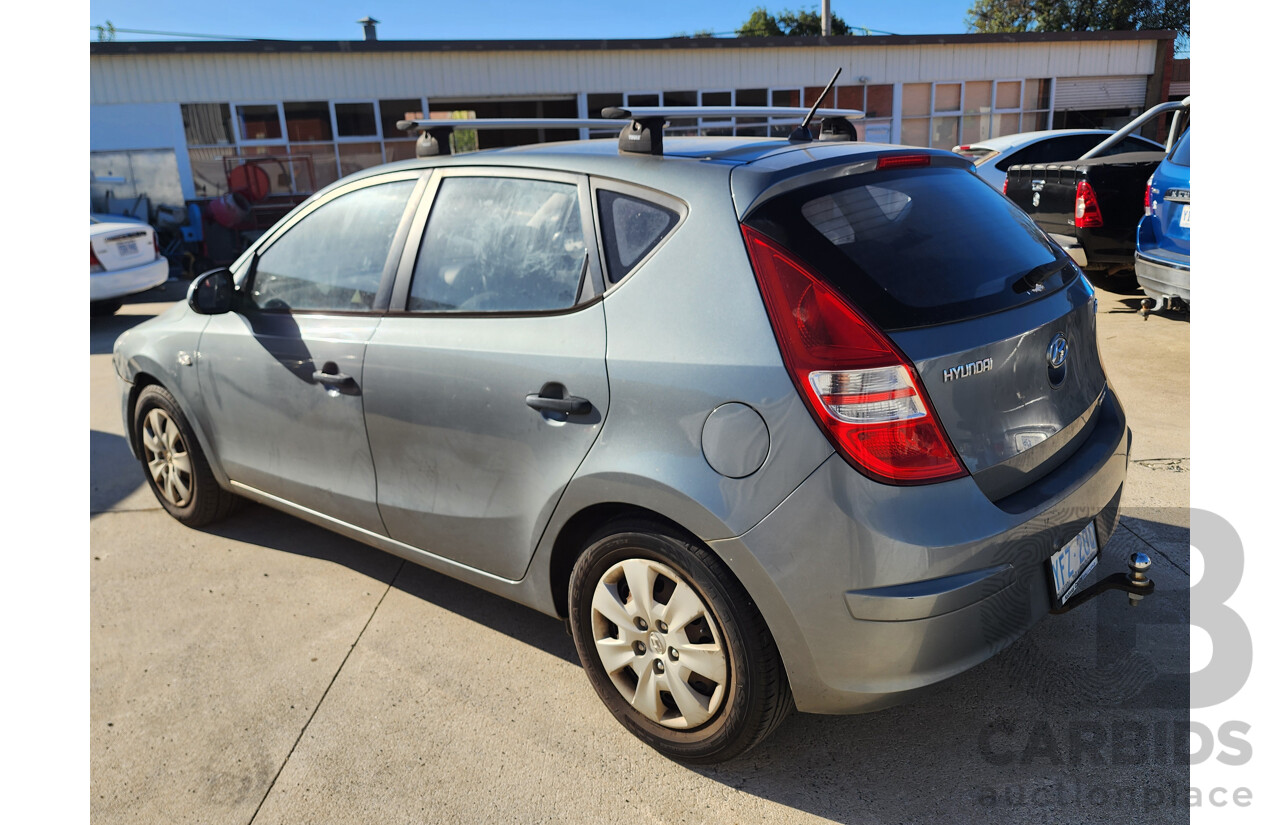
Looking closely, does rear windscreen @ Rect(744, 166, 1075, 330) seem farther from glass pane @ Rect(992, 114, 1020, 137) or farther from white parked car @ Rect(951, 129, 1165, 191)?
glass pane @ Rect(992, 114, 1020, 137)

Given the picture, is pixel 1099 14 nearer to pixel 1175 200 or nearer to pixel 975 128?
pixel 975 128

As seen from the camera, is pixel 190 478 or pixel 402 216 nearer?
pixel 402 216

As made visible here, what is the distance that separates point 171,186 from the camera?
714 inches

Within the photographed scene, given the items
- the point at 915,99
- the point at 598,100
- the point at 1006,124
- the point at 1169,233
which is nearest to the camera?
the point at 1169,233

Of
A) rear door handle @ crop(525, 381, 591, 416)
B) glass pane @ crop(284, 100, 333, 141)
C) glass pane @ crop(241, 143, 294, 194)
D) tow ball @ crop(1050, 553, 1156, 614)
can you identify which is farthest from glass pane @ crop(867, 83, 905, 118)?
rear door handle @ crop(525, 381, 591, 416)

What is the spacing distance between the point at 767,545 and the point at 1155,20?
55.3 meters

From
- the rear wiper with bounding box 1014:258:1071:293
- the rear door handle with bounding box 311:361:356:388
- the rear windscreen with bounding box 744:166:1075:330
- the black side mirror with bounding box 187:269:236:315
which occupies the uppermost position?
the rear windscreen with bounding box 744:166:1075:330

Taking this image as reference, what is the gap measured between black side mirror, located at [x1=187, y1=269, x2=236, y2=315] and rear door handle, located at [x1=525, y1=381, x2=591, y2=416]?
1833 mm

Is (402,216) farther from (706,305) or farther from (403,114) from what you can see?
(403,114)

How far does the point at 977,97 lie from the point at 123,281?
2009 centimetres

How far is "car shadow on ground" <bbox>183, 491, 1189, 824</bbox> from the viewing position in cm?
233

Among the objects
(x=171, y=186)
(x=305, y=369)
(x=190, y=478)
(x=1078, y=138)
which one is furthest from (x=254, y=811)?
(x=171, y=186)

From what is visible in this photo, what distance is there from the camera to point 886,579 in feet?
6.73

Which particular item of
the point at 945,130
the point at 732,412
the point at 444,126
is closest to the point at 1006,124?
the point at 945,130
